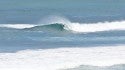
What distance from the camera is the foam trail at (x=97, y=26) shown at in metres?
42.3

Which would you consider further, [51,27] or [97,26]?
[97,26]

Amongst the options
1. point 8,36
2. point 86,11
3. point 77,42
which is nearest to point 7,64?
point 77,42

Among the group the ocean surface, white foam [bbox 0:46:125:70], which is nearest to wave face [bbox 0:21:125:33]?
the ocean surface

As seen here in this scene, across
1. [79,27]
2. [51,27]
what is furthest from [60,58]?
[79,27]

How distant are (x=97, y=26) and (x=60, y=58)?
57.0 feet

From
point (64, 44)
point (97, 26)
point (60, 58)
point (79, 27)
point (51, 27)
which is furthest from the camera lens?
point (97, 26)

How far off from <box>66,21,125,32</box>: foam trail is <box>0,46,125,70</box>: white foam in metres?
11.6

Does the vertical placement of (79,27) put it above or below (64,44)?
above

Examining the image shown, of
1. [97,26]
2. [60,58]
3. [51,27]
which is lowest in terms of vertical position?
[60,58]

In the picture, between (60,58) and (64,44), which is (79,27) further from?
(60,58)

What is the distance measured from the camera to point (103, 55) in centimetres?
2838

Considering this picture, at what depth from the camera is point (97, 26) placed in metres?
44.8

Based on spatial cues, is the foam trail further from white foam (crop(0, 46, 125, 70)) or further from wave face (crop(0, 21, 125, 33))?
white foam (crop(0, 46, 125, 70))

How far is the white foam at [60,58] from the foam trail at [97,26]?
11567 millimetres
